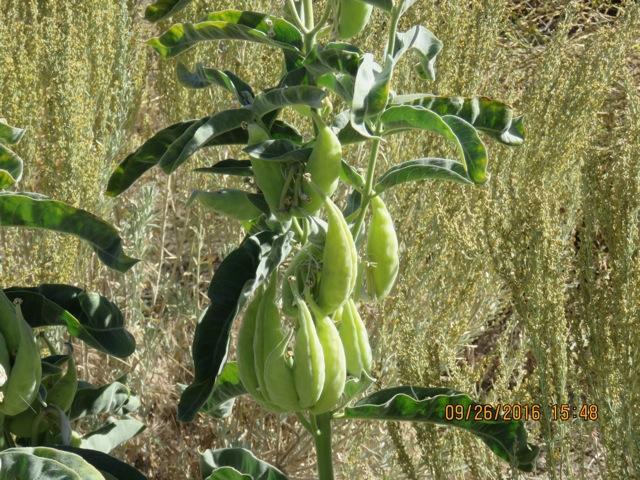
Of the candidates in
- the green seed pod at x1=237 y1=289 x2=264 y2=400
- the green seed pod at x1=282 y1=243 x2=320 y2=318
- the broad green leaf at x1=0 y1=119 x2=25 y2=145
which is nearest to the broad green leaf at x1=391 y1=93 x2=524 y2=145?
the green seed pod at x1=282 y1=243 x2=320 y2=318

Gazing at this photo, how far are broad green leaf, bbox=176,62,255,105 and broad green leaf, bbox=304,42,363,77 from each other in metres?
0.14

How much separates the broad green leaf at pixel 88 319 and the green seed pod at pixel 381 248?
42cm

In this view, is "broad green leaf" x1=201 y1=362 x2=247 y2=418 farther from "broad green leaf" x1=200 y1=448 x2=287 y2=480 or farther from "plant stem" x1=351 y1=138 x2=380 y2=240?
"plant stem" x1=351 y1=138 x2=380 y2=240

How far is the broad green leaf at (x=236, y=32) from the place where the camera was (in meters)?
1.43

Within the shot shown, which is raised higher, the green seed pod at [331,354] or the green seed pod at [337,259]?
the green seed pod at [337,259]

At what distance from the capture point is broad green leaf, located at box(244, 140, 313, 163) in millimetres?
1318

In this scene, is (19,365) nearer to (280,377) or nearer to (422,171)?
(280,377)

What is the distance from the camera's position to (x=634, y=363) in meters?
1.74

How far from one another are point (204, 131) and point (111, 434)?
68 centimetres

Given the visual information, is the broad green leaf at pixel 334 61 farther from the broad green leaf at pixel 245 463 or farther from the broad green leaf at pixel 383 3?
the broad green leaf at pixel 245 463

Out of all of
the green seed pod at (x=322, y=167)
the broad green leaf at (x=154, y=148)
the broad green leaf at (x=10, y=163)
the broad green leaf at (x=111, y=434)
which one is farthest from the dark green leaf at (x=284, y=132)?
the broad green leaf at (x=111, y=434)

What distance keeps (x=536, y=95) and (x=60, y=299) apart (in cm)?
186

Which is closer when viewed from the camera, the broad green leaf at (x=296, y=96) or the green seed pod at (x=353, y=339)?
the broad green leaf at (x=296, y=96)

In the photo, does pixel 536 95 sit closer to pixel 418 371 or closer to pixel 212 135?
pixel 418 371
